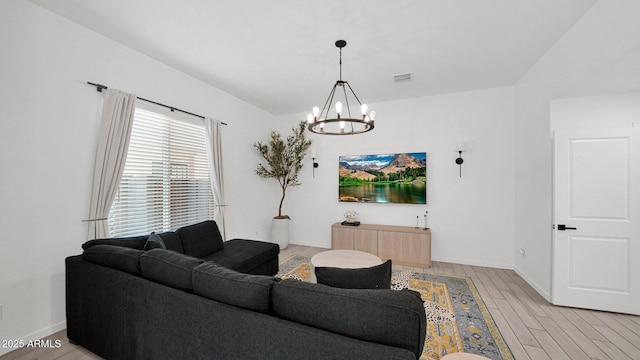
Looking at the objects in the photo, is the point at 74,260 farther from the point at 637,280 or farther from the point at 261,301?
the point at 637,280

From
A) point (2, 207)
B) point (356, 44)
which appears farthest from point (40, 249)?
point (356, 44)

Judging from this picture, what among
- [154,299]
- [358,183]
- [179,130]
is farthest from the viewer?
[358,183]

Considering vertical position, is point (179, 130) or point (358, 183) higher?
point (179, 130)

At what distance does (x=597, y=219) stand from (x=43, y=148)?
5.53 metres

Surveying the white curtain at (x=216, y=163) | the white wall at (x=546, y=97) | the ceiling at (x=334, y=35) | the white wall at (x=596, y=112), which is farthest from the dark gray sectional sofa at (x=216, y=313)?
the white wall at (x=596, y=112)

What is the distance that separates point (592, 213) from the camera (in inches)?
104

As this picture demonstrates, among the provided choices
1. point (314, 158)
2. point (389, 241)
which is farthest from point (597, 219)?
point (314, 158)

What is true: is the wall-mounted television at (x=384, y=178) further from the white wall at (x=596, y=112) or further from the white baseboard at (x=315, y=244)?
the white wall at (x=596, y=112)

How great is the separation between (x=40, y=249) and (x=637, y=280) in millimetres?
5718

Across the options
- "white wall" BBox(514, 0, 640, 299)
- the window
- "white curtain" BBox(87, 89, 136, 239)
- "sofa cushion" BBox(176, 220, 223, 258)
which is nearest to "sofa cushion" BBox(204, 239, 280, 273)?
"sofa cushion" BBox(176, 220, 223, 258)

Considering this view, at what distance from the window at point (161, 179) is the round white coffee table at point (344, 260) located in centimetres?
206

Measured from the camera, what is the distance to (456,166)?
4.16 m

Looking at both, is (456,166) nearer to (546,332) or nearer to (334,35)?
(546,332)

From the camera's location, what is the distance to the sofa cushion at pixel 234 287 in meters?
1.27
